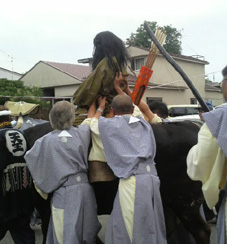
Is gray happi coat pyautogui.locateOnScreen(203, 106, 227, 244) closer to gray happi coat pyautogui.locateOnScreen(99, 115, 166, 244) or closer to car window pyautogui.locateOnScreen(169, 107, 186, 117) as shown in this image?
gray happi coat pyautogui.locateOnScreen(99, 115, 166, 244)

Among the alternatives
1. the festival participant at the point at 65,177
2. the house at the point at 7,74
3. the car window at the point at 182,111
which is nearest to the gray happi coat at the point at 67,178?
the festival participant at the point at 65,177

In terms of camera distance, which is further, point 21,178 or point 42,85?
point 42,85

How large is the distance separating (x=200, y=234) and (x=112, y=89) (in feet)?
5.91

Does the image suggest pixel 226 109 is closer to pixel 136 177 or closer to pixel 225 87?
pixel 225 87

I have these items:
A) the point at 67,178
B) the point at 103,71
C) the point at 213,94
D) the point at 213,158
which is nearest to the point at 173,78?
the point at 213,94

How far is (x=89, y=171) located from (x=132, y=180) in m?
0.58

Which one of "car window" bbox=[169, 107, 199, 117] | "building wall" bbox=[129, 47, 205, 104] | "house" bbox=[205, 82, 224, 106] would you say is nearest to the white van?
"car window" bbox=[169, 107, 199, 117]

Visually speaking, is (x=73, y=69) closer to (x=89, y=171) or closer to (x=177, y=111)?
(x=177, y=111)

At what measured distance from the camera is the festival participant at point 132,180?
3117 millimetres

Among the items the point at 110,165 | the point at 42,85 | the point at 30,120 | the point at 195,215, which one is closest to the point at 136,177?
the point at 110,165

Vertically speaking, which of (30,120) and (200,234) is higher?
(30,120)

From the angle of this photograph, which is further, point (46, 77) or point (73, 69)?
point (73, 69)

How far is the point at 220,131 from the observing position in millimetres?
2191

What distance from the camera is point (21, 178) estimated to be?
147 inches
